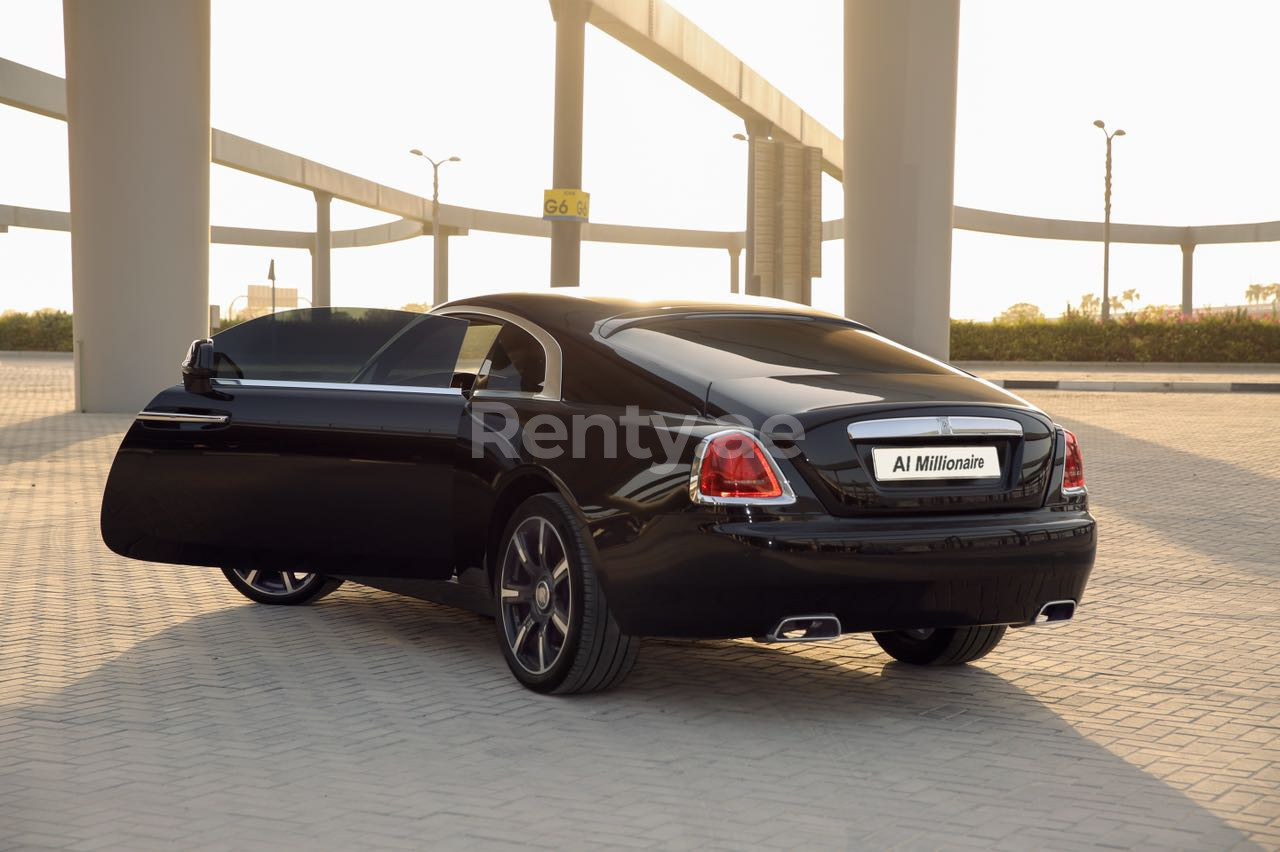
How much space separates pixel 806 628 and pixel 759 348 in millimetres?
1230

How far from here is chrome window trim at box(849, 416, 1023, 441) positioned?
481cm

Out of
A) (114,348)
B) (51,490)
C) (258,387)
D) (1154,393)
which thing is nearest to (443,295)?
(1154,393)

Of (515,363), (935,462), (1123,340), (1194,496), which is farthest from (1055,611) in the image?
(1123,340)

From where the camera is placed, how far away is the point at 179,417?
6.27 meters

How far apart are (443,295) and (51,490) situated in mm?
56255

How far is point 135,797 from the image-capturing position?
4.15m

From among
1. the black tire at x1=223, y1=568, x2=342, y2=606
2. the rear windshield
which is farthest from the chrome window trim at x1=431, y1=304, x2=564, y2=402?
the black tire at x1=223, y1=568, x2=342, y2=606

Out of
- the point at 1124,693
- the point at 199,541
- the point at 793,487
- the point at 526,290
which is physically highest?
the point at 526,290

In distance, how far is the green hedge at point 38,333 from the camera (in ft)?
185

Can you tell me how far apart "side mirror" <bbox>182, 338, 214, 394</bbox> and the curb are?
81.0 feet

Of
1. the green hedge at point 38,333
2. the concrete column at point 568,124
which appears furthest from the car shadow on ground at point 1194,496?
the green hedge at point 38,333

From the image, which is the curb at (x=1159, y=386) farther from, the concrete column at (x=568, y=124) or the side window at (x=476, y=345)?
the side window at (x=476, y=345)

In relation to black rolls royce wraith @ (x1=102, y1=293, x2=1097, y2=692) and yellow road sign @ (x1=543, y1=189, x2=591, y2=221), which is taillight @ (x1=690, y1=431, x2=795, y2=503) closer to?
black rolls royce wraith @ (x1=102, y1=293, x2=1097, y2=692)

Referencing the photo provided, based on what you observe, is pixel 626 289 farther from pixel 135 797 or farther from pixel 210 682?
pixel 135 797
